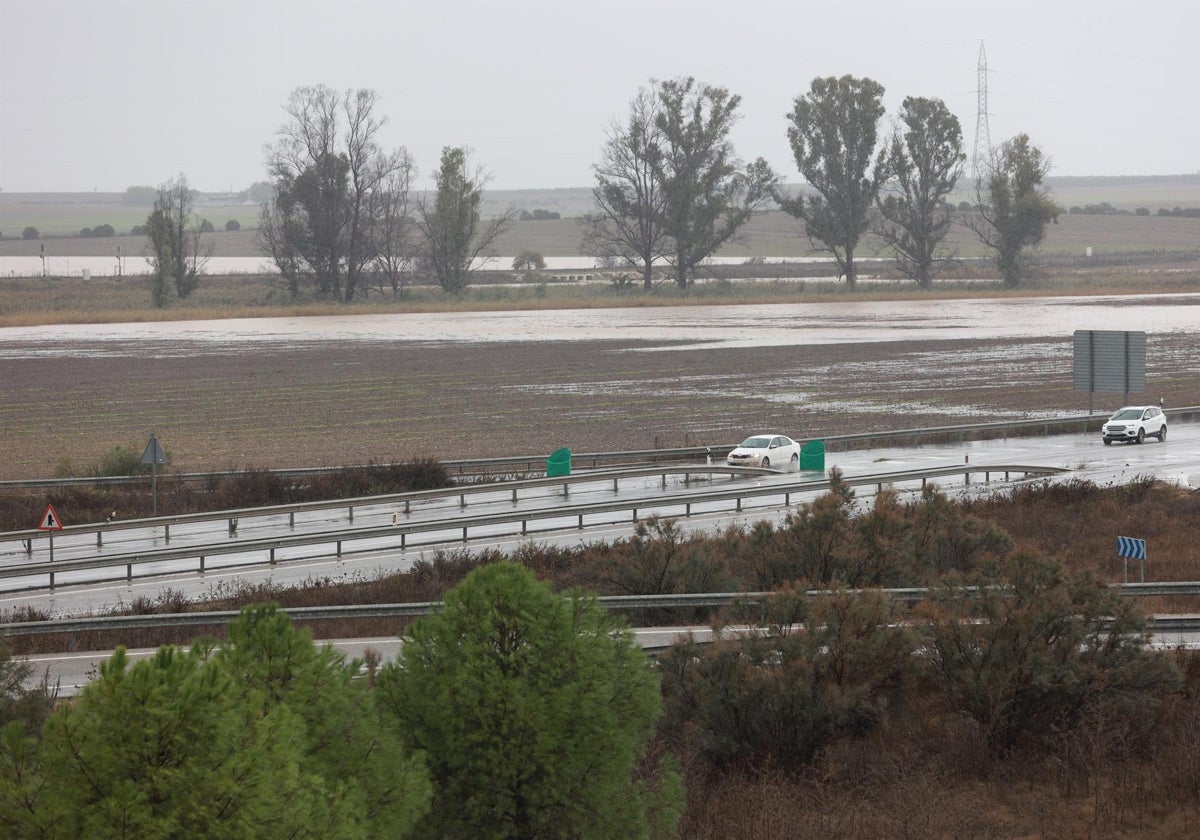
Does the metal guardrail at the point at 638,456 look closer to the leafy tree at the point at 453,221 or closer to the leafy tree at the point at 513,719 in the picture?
the leafy tree at the point at 513,719

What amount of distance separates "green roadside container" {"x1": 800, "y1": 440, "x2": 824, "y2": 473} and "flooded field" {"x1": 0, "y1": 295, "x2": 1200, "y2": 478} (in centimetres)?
593

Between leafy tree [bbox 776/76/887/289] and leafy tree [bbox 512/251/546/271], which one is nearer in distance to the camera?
leafy tree [bbox 776/76/887/289]

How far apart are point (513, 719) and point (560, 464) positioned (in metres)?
26.2

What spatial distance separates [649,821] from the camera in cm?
954

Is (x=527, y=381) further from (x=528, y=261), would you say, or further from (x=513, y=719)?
(x=528, y=261)

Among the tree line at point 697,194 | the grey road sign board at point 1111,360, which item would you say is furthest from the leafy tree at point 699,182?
the grey road sign board at point 1111,360

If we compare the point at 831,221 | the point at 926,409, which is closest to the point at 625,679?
the point at 926,409

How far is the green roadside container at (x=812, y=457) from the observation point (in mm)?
36969

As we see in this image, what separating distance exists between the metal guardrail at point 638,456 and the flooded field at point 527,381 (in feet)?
7.38

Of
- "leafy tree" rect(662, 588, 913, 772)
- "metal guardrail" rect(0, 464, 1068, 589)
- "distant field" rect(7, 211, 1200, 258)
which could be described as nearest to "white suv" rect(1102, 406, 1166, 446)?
"metal guardrail" rect(0, 464, 1068, 589)

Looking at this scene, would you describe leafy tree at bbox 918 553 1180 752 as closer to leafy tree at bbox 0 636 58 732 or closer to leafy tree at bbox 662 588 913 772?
leafy tree at bbox 662 588 913 772

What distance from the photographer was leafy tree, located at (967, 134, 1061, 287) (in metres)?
120

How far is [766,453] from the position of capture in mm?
37438

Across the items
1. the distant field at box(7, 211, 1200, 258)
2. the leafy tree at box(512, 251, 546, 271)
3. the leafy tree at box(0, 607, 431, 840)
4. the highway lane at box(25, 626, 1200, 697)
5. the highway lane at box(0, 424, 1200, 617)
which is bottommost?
the highway lane at box(0, 424, 1200, 617)
